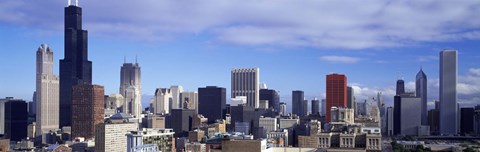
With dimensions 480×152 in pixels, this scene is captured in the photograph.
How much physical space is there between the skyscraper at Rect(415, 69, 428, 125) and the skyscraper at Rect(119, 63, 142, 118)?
157 feet

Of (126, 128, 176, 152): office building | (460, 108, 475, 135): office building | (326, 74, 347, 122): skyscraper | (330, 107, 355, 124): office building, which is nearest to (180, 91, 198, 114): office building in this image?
(326, 74, 347, 122): skyscraper

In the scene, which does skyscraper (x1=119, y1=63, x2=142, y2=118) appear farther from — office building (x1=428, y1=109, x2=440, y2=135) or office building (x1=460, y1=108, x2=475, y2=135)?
office building (x1=460, y1=108, x2=475, y2=135)

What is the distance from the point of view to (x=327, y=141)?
144ft

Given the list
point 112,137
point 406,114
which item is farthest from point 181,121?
point 406,114

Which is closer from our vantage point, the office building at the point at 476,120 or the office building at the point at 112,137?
the office building at the point at 112,137

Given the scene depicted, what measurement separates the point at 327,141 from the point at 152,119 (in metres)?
44.0

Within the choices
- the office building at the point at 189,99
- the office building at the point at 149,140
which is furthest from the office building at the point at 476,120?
the office building at the point at 149,140

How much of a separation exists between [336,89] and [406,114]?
12.2 m

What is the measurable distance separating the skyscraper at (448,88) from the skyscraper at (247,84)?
Answer: 3155 centimetres

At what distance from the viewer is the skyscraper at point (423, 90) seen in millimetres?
98562

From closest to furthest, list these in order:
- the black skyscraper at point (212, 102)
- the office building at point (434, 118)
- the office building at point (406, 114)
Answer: the office building at point (406, 114) < the office building at point (434, 118) < the black skyscraper at point (212, 102)

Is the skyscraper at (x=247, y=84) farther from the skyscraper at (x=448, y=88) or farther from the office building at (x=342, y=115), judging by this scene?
the office building at (x=342, y=115)

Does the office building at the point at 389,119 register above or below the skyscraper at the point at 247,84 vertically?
below

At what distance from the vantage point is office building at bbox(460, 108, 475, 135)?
9144 cm
